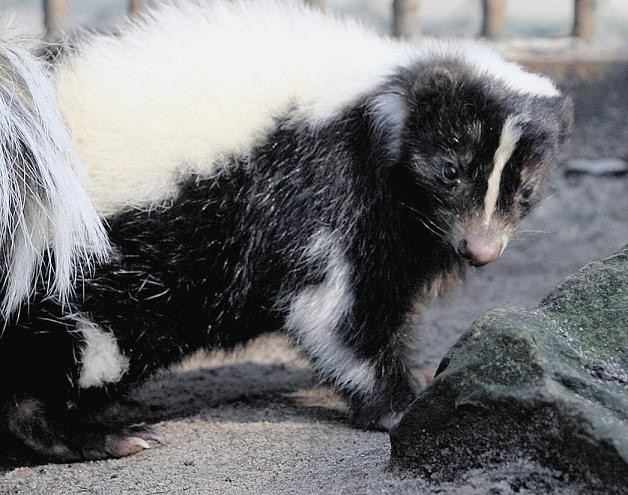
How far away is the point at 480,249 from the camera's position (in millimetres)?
3982

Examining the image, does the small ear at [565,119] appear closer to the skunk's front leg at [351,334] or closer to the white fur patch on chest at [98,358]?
the skunk's front leg at [351,334]

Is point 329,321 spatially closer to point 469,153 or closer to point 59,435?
point 469,153

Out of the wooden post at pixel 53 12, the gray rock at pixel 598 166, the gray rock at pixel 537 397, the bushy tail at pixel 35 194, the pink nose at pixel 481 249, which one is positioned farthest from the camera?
the gray rock at pixel 598 166

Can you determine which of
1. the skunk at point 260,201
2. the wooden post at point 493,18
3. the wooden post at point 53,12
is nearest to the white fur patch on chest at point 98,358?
the skunk at point 260,201

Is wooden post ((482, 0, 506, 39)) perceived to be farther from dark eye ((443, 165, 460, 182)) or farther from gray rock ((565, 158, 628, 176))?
dark eye ((443, 165, 460, 182))

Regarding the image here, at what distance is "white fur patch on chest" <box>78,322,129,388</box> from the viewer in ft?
13.3

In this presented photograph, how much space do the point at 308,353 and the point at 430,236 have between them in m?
0.74

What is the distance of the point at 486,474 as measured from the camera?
288 centimetres

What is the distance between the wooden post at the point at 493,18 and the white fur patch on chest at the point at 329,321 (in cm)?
431

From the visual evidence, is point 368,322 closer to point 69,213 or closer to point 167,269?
point 167,269

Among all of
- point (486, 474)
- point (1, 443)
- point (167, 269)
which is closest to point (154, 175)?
point (167, 269)

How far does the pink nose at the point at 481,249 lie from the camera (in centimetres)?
398

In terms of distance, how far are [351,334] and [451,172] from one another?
816 mm

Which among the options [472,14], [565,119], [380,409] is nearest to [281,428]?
[380,409]
